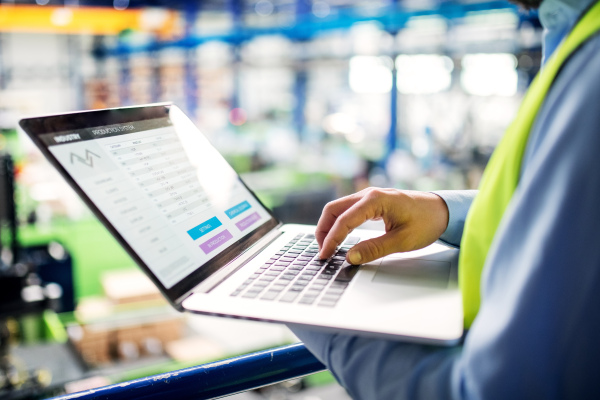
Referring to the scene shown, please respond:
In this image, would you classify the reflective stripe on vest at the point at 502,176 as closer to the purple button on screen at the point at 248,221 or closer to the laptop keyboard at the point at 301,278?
the laptop keyboard at the point at 301,278

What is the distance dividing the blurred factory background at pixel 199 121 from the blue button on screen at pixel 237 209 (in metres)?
0.33

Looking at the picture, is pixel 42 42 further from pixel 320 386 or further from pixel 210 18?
pixel 320 386

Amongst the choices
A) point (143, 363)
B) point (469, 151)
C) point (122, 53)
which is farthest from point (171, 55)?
point (143, 363)

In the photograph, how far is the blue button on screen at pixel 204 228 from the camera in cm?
81

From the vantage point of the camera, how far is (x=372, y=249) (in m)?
0.77

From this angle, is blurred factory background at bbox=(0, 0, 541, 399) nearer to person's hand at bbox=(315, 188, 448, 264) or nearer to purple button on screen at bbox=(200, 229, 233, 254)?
purple button on screen at bbox=(200, 229, 233, 254)

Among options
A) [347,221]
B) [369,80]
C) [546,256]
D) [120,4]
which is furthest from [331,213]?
[369,80]

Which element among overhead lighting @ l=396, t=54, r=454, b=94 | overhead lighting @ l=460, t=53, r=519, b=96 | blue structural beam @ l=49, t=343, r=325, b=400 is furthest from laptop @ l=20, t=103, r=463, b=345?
overhead lighting @ l=460, t=53, r=519, b=96

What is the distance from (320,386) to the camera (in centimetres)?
410

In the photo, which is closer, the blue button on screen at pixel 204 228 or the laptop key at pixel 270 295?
the laptop key at pixel 270 295

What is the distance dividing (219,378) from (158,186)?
277mm

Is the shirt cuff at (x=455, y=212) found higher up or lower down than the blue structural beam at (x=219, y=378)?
higher up

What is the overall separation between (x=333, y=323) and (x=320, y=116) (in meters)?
15.4

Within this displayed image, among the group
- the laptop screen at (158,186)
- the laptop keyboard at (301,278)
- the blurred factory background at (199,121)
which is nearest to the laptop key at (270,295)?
the laptop keyboard at (301,278)
